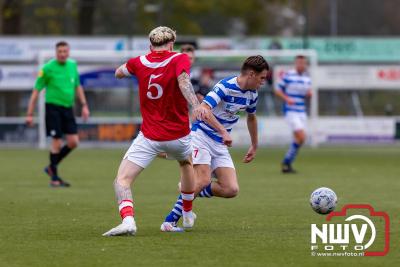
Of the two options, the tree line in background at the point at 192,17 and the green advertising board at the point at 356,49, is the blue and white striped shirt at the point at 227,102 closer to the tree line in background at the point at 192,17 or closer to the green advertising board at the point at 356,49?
the tree line in background at the point at 192,17

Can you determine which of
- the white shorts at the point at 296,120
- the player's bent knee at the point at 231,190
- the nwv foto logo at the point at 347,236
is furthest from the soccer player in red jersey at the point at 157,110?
the white shorts at the point at 296,120

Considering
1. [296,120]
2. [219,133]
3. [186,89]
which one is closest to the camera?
[186,89]

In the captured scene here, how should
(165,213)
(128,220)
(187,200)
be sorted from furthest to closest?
(165,213) → (187,200) → (128,220)

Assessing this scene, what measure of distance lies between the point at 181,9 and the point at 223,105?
40244 mm

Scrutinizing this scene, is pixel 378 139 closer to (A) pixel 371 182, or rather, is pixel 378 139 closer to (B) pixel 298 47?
(B) pixel 298 47

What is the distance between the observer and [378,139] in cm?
3284

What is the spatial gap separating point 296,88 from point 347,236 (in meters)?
11.0

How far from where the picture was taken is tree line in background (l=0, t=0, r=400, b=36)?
138 ft

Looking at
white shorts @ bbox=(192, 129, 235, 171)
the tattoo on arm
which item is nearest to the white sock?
the tattoo on arm

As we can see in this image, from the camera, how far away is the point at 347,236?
30.7 feet

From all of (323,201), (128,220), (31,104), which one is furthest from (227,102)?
(31,104)

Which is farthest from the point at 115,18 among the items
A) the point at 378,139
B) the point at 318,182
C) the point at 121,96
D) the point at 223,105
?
the point at 223,105

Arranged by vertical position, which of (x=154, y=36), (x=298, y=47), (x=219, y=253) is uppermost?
(x=298, y=47)

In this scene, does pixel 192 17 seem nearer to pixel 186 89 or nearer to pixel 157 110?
pixel 157 110
